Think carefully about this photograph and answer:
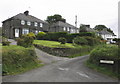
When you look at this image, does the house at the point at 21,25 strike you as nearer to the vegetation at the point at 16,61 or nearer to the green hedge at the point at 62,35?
the green hedge at the point at 62,35

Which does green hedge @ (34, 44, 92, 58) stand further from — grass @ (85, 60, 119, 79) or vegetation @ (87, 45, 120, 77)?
grass @ (85, 60, 119, 79)

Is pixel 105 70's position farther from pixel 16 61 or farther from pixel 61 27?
pixel 61 27

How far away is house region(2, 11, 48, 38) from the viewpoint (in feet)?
136

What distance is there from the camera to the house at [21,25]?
41594 mm

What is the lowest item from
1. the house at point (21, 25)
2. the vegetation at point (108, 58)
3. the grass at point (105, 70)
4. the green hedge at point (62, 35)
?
the grass at point (105, 70)

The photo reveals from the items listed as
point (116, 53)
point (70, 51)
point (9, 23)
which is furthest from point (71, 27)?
point (116, 53)

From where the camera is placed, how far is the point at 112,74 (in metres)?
13.0

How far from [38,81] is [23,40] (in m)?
13.1

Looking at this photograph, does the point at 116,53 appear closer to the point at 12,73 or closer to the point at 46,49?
the point at 12,73

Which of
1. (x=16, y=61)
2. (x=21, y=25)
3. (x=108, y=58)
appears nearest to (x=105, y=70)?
(x=108, y=58)

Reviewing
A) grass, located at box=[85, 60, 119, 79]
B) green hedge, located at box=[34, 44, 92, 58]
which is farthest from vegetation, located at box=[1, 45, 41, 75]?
green hedge, located at box=[34, 44, 92, 58]

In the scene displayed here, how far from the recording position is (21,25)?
43.0 m

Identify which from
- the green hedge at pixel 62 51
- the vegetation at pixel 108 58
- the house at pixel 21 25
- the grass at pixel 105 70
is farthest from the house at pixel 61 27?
the grass at pixel 105 70

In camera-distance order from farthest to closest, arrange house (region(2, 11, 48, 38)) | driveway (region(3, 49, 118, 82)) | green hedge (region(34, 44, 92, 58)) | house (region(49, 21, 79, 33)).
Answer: house (region(49, 21, 79, 33)), house (region(2, 11, 48, 38)), green hedge (region(34, 44, 92, 58)), driveway (region(3, 49, 118, 82))
